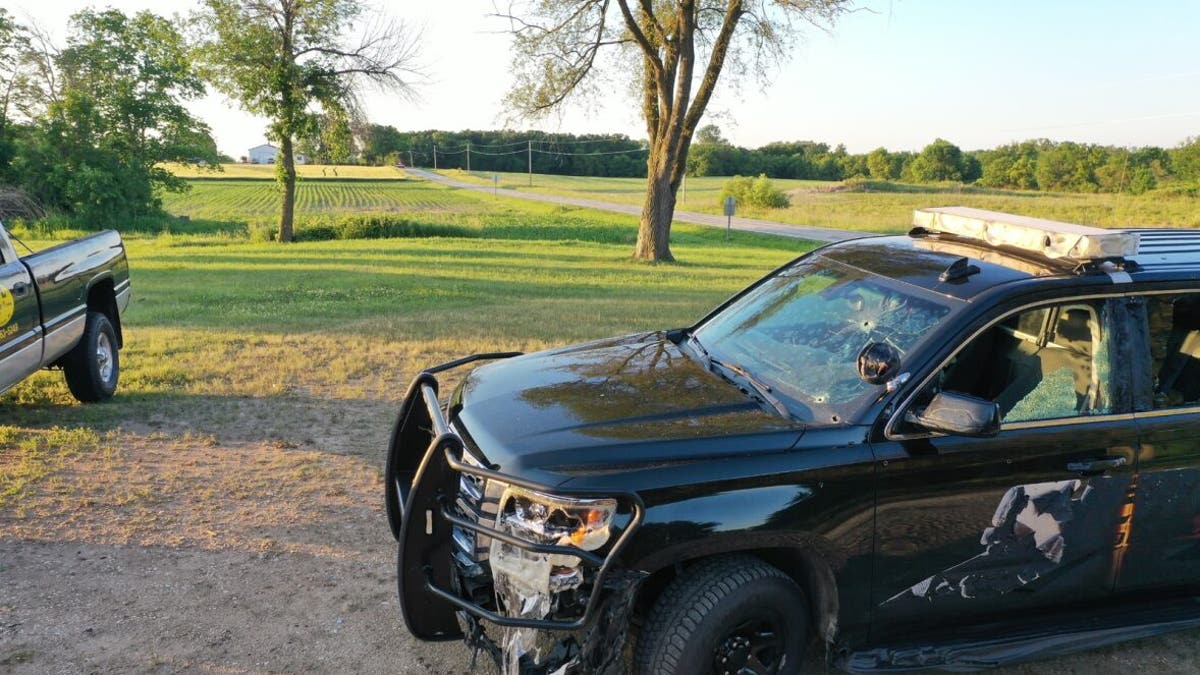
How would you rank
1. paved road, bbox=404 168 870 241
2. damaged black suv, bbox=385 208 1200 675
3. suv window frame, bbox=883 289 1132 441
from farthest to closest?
paved road, bbox=404 168 870 241 → suv window frame, bbox=883 289 1132 441 → damaged black suv, bbox=385 208 1200 675

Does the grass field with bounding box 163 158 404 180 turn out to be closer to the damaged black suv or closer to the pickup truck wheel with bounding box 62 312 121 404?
the pickup truck wheel with bounding box 62 312 121 404

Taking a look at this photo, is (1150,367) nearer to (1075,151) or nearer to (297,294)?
(297,294)

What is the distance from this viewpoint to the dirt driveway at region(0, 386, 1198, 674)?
3.44 meters

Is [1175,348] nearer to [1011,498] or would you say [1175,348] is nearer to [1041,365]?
[1041,365]

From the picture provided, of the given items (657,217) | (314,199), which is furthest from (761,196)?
(314,199)

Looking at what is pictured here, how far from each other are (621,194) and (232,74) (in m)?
53.6

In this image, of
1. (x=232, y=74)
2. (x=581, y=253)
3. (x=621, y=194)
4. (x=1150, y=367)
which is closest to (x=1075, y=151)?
(x=621, y=194)

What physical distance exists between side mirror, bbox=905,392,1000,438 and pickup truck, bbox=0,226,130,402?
19.1 ft

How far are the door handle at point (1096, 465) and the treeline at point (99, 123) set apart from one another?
143ft

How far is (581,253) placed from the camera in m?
24.1

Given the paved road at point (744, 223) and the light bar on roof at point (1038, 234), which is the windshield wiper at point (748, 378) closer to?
the light bar on roof at point (1038, 234)

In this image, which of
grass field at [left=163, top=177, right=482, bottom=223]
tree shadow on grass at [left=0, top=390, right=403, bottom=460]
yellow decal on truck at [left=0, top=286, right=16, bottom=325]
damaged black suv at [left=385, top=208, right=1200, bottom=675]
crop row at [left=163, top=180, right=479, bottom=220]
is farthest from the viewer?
crop row at [left=163, top=180, right=479, bottom=220]

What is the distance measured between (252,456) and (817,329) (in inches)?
166

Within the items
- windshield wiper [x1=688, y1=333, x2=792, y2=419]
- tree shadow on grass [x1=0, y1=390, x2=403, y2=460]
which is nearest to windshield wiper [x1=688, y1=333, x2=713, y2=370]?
windshield wiper [x1=688, y1=333, x2=792, y2=419]
